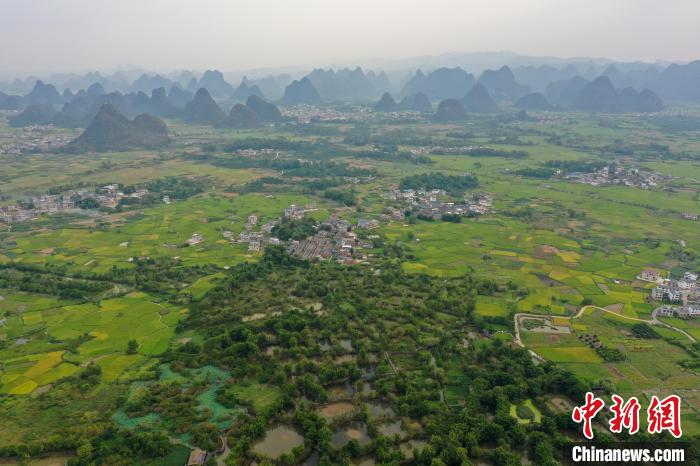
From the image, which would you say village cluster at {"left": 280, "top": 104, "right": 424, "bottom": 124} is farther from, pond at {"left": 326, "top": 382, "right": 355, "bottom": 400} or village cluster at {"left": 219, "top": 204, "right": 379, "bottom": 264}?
pond at {"left": 326, "top": 382, "right": 355, "bottom": 400}

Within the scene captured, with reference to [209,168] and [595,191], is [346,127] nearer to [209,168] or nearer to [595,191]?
[209,168]

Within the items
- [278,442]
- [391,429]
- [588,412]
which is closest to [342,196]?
[391,429]

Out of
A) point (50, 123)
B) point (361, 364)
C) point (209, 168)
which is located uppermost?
point (50, 123)

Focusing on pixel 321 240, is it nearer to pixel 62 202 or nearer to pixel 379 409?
pixel 379 409

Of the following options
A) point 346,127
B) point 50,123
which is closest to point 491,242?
point 346,127

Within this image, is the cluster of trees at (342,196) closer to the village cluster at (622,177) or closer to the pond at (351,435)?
the village cluster at (622,177)

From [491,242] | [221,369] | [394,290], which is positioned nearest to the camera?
[221,369]

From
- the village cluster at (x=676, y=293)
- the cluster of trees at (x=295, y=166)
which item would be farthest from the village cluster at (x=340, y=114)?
the village cluster at (x=676, y=293)
